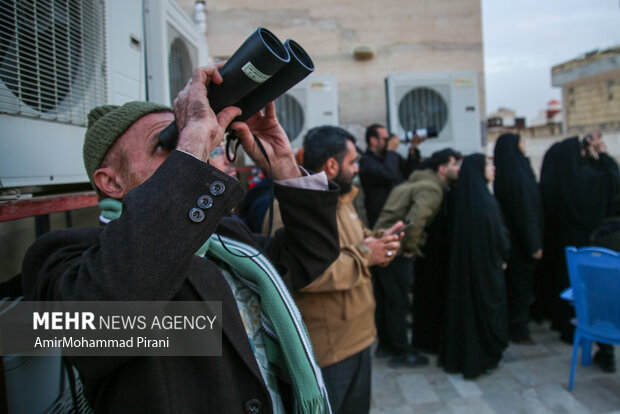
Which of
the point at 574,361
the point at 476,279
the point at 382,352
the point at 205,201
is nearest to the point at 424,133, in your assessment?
the point at 476,279

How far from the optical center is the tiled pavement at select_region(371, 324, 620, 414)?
98.6 inches

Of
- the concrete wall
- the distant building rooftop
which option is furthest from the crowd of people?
the concrete wall

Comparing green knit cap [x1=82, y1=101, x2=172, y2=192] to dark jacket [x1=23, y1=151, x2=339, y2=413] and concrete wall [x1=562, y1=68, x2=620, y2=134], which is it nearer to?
dark jacket [x1=23, y1=151, x2=339, y2=413]

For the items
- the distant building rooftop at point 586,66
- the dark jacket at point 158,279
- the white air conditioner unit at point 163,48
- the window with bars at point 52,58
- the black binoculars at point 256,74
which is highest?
the distant building rooftop at point 586,66

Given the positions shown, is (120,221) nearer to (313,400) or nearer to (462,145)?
(313,400)

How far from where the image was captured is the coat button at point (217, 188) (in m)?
0.75

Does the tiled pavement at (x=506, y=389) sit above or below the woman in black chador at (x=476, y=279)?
below

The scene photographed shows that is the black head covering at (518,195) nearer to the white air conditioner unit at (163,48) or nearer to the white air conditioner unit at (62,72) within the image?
the white air conditioner unit at (163,48)

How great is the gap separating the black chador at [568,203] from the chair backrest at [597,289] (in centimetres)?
91

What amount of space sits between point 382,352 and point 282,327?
2541 mm

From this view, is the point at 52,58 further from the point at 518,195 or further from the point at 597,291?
the point at 518,195

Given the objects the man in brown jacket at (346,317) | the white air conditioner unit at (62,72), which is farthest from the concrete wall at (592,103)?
the white air conditioner unit at (62,72)

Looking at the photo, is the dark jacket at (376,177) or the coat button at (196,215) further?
the dark jacket at (376,177)

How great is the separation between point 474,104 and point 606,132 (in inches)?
316
